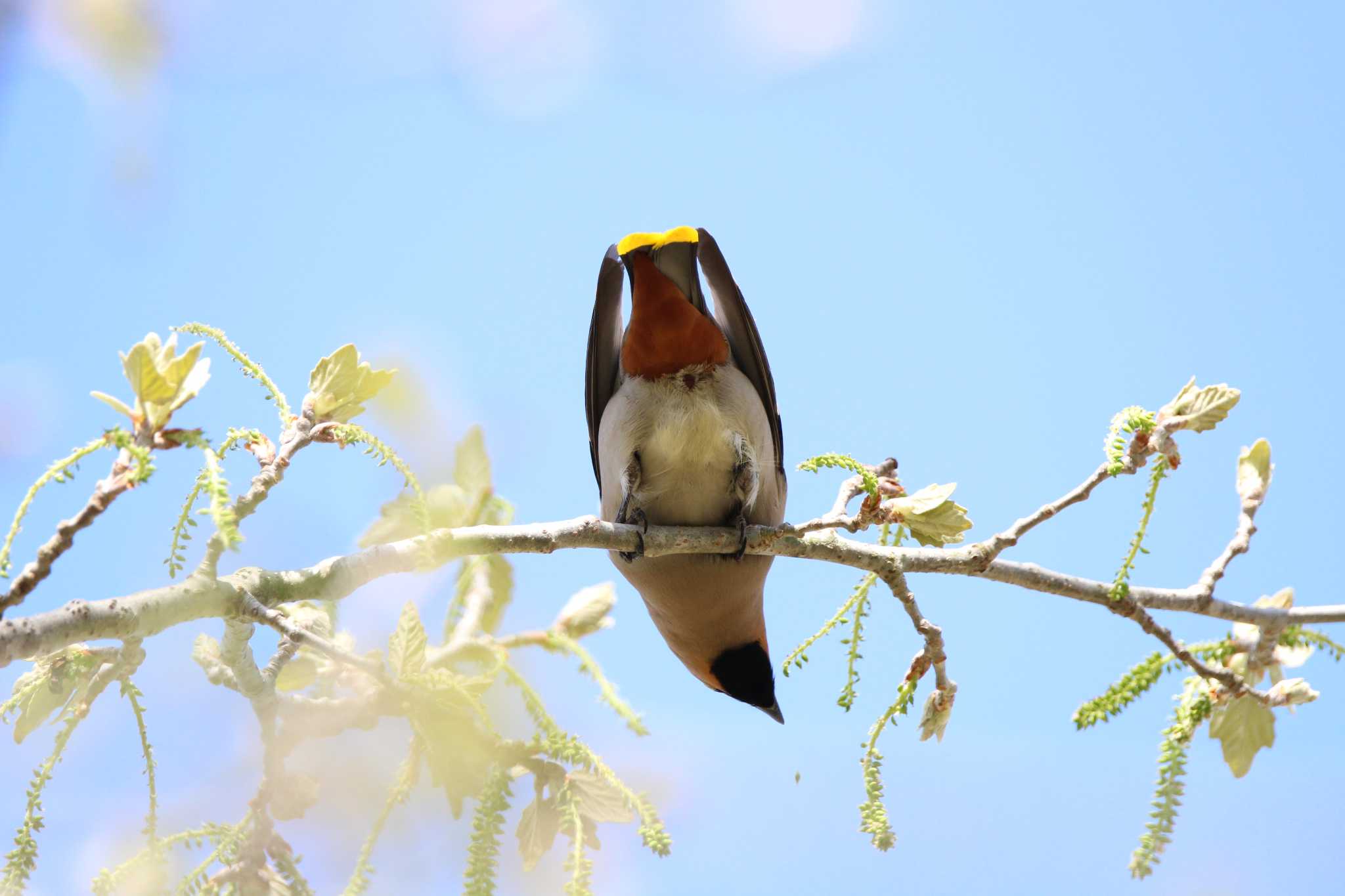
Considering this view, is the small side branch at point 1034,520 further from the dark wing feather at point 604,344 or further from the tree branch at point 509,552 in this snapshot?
the dark wing feather at point 604,344

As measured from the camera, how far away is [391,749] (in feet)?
8.35

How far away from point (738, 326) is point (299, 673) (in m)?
1.85

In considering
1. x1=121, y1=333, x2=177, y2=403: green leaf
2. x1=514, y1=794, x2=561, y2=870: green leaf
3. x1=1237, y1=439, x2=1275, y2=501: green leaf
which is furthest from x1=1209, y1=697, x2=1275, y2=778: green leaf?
x1=121, y1=333, x2=177, y2=403: green leaf

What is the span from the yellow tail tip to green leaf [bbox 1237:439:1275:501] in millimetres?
1578

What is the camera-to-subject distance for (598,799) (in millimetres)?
2344

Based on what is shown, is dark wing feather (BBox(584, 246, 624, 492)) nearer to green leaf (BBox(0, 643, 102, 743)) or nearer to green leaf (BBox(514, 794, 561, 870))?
green leaf (BBox(514, 794, 561, 870))

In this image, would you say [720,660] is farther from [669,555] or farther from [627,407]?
[627,407]

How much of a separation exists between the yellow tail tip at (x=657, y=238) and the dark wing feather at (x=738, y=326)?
0.60m

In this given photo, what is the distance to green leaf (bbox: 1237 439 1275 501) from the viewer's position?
2691 mm

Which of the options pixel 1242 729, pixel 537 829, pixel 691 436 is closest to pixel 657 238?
pixel 691 436

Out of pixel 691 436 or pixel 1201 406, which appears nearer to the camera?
pixel 1201 406

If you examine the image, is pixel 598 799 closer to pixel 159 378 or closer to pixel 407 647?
pixel 407 647

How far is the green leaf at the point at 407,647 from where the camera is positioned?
2.37 m

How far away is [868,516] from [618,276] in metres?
1.66
